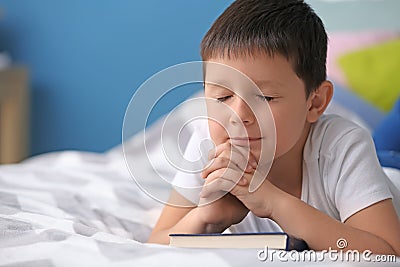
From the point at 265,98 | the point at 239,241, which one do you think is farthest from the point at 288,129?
the point at 239,241

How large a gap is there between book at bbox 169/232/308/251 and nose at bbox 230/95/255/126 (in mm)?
145

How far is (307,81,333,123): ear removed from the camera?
1.05 meters

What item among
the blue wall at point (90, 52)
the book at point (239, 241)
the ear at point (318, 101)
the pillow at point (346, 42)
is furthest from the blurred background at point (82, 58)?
the book at point (239, 241)

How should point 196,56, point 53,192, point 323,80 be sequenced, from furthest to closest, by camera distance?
point 196,56, point 53,192, point 323,80

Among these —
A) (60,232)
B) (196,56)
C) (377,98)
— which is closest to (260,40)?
(60,232)

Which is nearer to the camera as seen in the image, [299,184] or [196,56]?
[299,184]

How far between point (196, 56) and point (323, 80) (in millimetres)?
1288

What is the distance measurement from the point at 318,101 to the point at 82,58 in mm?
1510

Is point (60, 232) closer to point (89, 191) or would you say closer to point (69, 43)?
point (89, 191)

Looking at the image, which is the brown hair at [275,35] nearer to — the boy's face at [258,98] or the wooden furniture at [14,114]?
the boy's face at [258,98]

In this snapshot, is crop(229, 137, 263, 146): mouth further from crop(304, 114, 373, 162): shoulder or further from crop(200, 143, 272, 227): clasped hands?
crop(304, 114, 373, 162): shoulder

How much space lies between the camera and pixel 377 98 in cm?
193

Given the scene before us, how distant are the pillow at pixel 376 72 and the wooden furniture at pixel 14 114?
1.06 m

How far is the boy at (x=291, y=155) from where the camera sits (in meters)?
0.91
